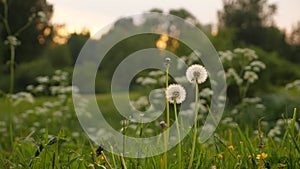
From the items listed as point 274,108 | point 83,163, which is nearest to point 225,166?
point 83,163

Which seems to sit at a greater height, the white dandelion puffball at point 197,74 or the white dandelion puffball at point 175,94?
the white dandelion puffball at point 197,74

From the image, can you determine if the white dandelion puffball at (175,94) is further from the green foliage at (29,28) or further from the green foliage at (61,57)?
the green foliage at (61,57)

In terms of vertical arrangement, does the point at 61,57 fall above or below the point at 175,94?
above

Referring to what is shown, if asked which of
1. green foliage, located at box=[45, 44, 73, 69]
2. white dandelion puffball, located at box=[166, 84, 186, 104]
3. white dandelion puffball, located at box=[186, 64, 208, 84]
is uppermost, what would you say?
green foliage, located at box=[45, 44, 73, 69]

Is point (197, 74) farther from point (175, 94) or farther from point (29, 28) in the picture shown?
point (29, 28)

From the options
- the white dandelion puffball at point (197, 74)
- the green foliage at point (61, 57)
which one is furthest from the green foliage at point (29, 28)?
the white dandelion puffball at point (197, 74)

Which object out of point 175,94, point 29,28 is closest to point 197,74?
point 175,94

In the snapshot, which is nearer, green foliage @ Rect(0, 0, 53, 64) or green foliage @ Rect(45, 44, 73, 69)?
green foliage @ Rect(0, 0, 53, 64)

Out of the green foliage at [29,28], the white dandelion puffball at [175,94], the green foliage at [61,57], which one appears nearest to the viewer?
the white dandelion puffball at [175,94]

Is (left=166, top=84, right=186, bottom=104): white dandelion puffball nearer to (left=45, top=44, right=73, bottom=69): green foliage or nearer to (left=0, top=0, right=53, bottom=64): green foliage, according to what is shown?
(left=0, top=0, right=53, bottom=64): green foliage

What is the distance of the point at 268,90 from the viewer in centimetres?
894

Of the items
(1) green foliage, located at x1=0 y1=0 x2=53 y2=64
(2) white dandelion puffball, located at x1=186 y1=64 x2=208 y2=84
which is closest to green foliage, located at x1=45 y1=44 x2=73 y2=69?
(1) green foliage, located at x1=0 y1=0 x2=53 y2=64

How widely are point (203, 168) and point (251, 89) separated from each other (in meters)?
7.31

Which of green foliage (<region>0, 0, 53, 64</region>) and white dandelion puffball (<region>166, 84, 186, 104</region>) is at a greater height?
green foliage (<region>0, 0, 53, 64</region>)
